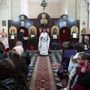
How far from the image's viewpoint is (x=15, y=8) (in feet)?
83.4

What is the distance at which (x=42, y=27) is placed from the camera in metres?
23.5

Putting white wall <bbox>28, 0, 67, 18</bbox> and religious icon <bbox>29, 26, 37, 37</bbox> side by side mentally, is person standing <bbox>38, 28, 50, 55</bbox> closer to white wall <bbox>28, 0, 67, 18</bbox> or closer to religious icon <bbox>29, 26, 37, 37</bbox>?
religious icon <bbox>29, 26, 37, 37</bbox>

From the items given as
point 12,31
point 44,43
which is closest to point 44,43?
point 44,43

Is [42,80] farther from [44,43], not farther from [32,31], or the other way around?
[32,31]

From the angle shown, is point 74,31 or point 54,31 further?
point 54,31

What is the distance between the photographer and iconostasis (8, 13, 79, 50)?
76.2 ft

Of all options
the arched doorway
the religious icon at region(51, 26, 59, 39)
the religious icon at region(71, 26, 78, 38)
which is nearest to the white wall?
the religious icon at region(51, 26, 59, 39)

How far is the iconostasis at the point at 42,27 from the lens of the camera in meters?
23.2

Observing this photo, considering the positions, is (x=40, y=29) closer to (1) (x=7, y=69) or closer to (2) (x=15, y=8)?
(2) (x=15, y=8)

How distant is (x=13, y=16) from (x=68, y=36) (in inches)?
192

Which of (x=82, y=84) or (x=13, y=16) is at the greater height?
(x=13, y=16)

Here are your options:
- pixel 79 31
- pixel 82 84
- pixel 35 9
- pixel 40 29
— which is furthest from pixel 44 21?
pixel 82 84

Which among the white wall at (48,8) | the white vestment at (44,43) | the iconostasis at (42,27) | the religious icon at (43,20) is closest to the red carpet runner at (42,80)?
the white vestment at (44,43)

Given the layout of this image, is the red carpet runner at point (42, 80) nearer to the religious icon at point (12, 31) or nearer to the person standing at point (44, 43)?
the person standing at point (44, 43)
